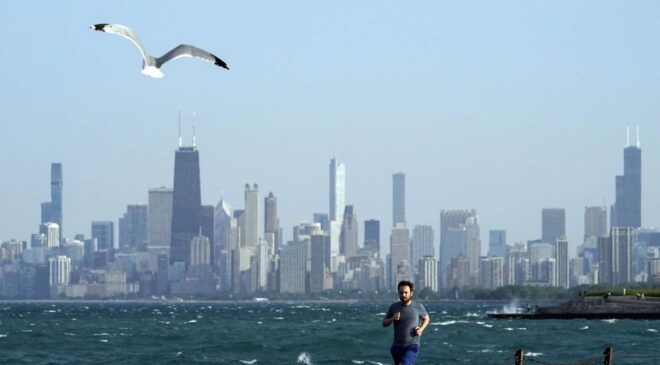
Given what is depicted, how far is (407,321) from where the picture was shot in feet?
92.9

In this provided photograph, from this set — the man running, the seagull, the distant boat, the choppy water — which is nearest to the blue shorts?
the man running

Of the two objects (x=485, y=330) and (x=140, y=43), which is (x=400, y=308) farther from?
(x=485, y=330)

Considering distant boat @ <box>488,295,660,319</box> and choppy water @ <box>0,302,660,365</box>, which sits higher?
distant boat @ <box>488,295,660,319</box>

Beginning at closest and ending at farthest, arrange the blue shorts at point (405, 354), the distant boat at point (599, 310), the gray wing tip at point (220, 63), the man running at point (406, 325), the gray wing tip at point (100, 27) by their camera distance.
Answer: the man running at point (406, 325) < the blue shorts at point (405, 354) < the gray wing tip at point (100, 27) < the gray wing tip at point (220, 63) < the distant boat at point (599, 310)

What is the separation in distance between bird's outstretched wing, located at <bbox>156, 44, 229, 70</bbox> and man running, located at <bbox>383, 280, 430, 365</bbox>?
6.45 meters

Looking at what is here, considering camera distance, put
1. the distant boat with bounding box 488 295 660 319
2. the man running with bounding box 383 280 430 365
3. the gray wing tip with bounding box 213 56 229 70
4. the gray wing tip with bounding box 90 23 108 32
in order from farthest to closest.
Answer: the distant boat with bounding box 488 295 660 319 < the gray wing tip with bounding box 213 56 229 70 < the gray wing tip with bounding box 90 23 108 32 < the man running with bounding box 383 280 430 365

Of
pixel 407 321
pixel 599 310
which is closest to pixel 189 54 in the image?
pixel 407 321

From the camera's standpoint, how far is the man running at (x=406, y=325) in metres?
28.3

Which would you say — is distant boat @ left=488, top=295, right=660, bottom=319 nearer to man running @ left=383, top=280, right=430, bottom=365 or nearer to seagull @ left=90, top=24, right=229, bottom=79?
seagull @ left=90, top=24, right=229, bottom=79

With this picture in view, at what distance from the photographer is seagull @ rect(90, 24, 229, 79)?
104ft

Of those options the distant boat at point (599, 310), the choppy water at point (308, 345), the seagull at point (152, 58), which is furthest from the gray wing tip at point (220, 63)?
the distant boat at point (599, 310)

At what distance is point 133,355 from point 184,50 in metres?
50.1

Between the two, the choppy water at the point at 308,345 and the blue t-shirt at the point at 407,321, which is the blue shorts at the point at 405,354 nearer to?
the blue t-shirt at the point at 407,321

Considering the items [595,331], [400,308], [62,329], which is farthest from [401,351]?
[62,329]
